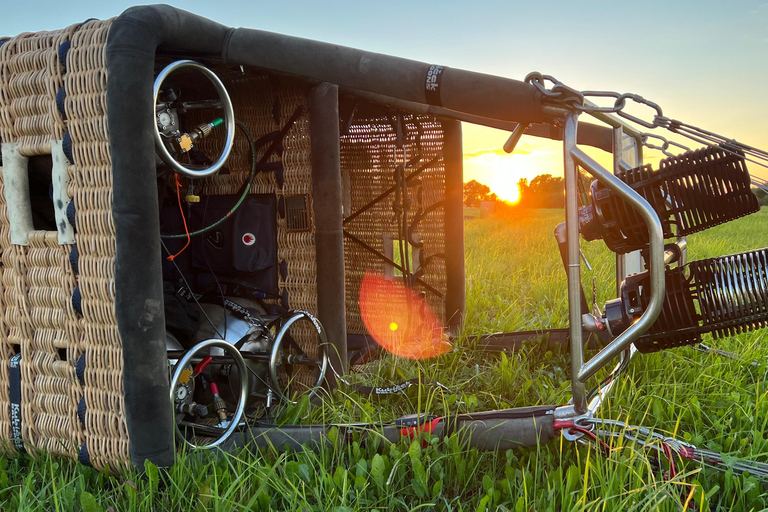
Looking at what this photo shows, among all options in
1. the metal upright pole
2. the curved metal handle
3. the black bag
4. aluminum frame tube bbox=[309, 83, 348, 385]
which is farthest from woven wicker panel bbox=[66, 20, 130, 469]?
the metal upright pole

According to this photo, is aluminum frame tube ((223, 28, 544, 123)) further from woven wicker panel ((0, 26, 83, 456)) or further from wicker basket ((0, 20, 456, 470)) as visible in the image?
woven wicker panel ((0, 26, 83, 456))

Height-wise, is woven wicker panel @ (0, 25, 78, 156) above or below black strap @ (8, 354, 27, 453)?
above

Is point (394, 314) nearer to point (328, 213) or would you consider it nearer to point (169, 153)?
point (328, 213)

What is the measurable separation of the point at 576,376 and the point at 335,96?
4.77 feet

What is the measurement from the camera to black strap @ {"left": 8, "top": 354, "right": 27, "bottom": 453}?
2092mm

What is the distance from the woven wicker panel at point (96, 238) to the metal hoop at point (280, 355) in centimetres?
62

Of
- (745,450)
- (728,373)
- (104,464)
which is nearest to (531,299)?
(728,373)

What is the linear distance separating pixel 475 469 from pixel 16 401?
5.26 ft

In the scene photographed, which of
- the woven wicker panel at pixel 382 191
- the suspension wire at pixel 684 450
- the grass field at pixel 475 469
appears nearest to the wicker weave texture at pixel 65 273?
the grass field at pixel 475 469

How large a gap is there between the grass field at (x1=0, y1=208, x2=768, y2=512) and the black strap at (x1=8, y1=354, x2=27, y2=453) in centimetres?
7

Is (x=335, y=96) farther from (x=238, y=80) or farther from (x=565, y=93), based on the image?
(x=565, y=93)

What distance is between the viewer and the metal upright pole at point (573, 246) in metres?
1.83

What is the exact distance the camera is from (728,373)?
8.59ft

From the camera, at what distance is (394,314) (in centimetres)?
390
